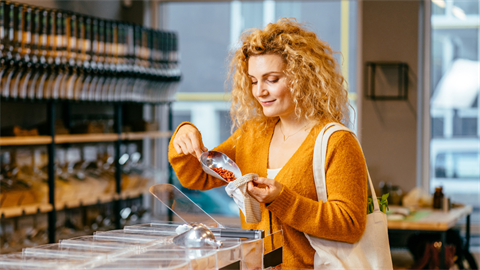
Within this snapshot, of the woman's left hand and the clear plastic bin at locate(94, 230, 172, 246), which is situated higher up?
the woman's left hand

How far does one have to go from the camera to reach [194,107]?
478 cm

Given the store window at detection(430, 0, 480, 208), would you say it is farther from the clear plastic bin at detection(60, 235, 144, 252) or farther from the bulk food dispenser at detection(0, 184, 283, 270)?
the clear plastic bin at detection(60, 235, 144, 252)

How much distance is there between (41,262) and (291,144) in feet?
2.75

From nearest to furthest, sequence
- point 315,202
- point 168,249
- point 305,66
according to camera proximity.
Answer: point 168,249 → point 315,202 → point 305,66

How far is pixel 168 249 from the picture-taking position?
3.81 ft

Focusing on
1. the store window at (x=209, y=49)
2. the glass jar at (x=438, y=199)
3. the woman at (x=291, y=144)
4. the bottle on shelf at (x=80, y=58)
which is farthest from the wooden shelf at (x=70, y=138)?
the glass jar at (x=438, y=199)

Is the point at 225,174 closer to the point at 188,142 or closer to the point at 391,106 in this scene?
the point at 188,142

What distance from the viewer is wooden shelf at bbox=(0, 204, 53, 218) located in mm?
2885

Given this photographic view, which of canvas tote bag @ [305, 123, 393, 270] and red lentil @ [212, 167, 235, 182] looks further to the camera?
red lentil @ [212, 167, 235, 182]

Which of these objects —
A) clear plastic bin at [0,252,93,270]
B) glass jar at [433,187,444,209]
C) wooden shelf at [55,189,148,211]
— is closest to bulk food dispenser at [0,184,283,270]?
clear plastic bin at [0,252,93,270]

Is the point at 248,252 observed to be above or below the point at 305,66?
below

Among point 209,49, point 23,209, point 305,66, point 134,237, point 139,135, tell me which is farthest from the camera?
point 209,49

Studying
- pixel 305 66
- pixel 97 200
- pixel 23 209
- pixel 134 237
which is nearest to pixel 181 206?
pixel 134 237

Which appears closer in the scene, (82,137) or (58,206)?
(58,206)
